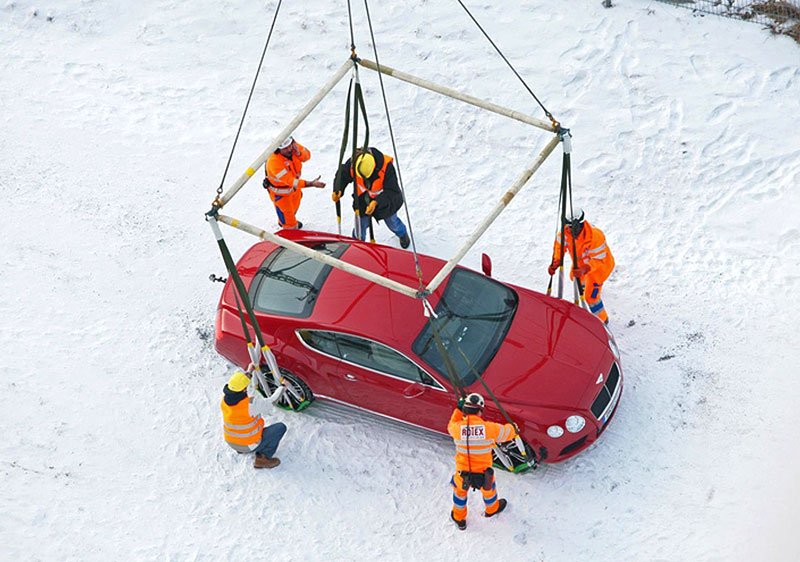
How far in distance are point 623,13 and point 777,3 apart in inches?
90.4

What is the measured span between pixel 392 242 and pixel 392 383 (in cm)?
314

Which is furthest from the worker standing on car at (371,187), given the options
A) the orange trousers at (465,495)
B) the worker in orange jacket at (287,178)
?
the orange trousers at (465,495)

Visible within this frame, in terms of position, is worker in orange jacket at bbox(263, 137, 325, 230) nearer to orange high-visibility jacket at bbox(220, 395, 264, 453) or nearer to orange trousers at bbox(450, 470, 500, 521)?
orange high-visibility jacket at bbox(220, 395, 264, 453)

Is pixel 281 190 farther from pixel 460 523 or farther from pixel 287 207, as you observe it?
pixel 460 523

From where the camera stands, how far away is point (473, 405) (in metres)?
7.45

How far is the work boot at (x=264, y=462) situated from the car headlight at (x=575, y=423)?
8.83 feet

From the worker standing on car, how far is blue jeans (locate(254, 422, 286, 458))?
2.83 m

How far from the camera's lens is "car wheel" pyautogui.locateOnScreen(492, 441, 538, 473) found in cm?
821

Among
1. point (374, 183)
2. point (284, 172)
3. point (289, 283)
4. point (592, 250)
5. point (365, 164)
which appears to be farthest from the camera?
point (284, 172)

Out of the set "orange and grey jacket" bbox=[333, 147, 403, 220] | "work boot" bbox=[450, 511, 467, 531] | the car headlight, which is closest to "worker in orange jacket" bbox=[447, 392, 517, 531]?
"work boot" bbox=[450, 511, 467, 531]

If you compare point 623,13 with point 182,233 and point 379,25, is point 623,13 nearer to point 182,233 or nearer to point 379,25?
point 379,25

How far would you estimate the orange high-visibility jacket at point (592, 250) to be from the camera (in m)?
9.19

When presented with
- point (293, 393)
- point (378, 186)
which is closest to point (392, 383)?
point (293, 393)

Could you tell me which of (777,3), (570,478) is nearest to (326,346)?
(570,478)
